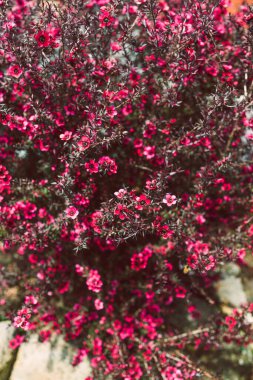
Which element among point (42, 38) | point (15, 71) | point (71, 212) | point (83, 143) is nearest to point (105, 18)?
point (42, 38)

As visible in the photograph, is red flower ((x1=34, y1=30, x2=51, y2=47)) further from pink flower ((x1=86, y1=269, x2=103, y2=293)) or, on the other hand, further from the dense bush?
pink flower ((x1=86, y1=269, x2=103, y2=293))

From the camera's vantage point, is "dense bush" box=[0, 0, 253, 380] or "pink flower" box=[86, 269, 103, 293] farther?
"pink flower" box=[86, 269, 103, 293]

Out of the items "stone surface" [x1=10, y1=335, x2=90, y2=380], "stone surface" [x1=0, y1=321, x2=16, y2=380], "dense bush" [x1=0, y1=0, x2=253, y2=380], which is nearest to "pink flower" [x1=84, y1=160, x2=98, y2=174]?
"dense bush" [x1=0, y1=0, x2=253, y2=380]

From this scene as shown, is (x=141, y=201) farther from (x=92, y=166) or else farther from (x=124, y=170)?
(x=124, y=170)

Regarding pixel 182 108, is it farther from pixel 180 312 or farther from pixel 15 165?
pixel 180 312

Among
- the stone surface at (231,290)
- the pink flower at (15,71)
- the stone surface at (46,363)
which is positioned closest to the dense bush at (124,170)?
the pink flower at (15,71)
